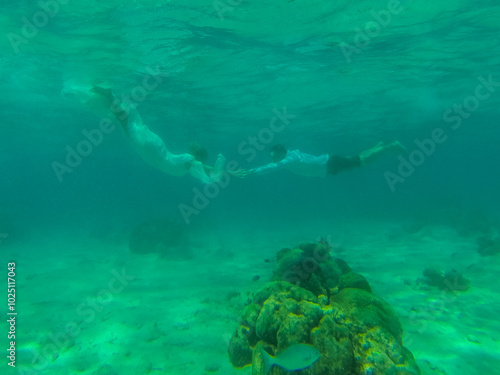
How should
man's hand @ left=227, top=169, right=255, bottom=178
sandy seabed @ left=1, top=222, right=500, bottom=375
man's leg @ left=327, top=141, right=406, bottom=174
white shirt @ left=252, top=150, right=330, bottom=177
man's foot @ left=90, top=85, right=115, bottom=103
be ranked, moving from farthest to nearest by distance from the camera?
man's leg @ left=327, top=141, right=406, bottom=174 → man's foot @ left=90, top=85, right=115, bottom=103 → white shirt @ left=252, top=150, right=330, bottom=177 → man's hand @ left=227, top=169, right=255, bottom=178 → sandy seabed @ left=1, top=222, right=500, bottom=375

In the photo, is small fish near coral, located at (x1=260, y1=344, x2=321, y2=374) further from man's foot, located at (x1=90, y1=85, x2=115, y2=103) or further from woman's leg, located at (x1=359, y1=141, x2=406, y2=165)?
man's foot, located at (x1=90, y1=85, x2=115, y2=103)

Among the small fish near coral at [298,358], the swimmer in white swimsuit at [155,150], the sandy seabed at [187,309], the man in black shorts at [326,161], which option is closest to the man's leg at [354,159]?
the man in black shorts at [326,161]

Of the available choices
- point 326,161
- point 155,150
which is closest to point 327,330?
point 326,161

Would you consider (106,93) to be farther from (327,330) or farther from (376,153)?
(327,330)

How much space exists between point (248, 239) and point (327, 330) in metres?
21.8

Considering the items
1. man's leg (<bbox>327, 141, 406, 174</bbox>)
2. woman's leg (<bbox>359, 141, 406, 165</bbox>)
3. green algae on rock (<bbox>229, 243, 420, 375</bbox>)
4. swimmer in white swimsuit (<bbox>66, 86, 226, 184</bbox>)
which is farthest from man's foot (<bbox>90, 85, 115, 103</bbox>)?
woman's leg (<bbox>359, 141, 406, 165</bbox>)

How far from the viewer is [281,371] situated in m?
4.39

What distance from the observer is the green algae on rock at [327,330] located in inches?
174

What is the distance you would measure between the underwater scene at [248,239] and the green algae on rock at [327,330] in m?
0.03

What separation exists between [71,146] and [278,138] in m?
33.7

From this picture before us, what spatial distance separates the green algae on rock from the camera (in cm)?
442

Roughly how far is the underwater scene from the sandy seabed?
0.20 ft

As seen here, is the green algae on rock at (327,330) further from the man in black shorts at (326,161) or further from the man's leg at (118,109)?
the man's leg at (118,109)

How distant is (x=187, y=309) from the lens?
991 cm
